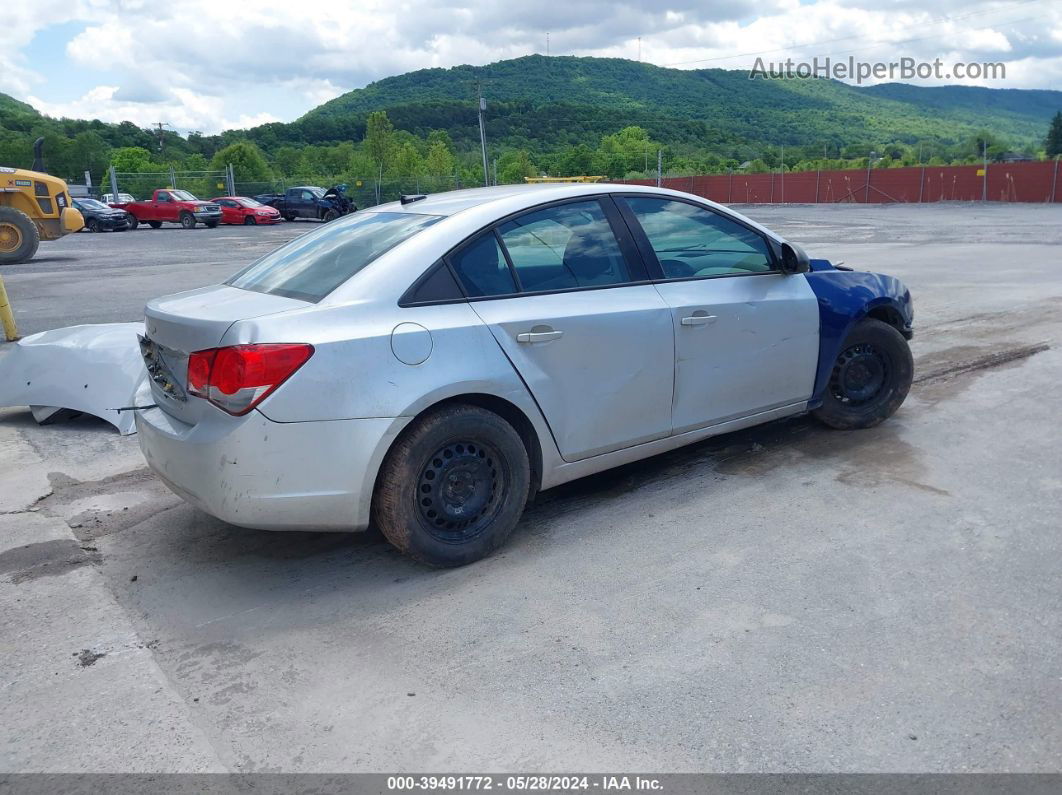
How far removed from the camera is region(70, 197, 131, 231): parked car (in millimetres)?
35812

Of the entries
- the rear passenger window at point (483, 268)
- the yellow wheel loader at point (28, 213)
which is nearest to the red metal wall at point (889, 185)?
the yellow wheel loader at point (28, 213)

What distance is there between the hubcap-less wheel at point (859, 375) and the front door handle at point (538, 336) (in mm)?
Result: 2187

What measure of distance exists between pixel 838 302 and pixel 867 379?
649 mm

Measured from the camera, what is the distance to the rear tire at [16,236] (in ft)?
61.9

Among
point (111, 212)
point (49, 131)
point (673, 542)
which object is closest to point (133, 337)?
point (673, 542)

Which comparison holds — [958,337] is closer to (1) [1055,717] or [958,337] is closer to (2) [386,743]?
(1) [1055,717]

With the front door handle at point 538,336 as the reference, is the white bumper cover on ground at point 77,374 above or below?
below

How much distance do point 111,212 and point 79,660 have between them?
37.0 metres

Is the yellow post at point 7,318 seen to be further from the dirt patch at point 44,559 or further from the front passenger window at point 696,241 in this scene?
the front passenger window at point 696,241

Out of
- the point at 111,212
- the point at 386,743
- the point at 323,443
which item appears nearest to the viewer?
the point at 386,743

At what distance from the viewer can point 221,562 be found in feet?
13.2

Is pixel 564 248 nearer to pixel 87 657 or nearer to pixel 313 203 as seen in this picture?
pixel 87 657

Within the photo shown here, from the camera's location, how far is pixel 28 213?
19.6 m

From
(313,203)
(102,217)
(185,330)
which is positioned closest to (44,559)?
(185,330)
